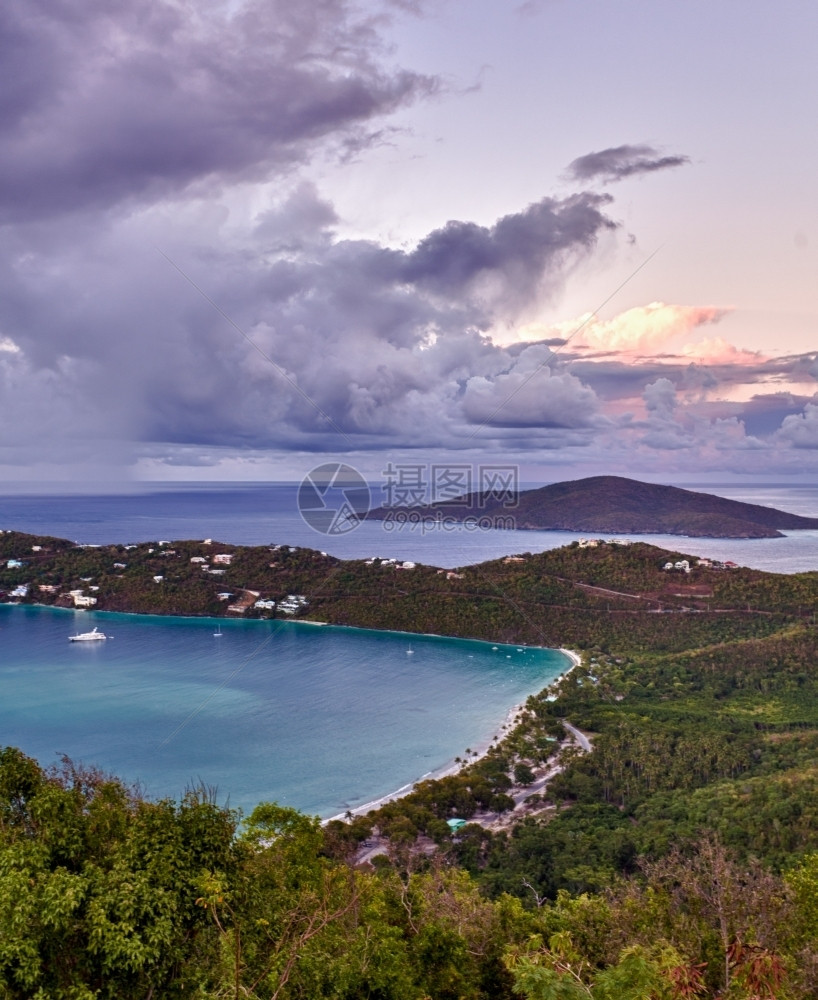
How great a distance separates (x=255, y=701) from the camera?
23906mm

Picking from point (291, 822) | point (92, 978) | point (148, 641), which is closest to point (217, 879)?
point (92, 978)

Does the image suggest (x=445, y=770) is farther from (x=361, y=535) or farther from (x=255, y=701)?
(x=361, y=535)

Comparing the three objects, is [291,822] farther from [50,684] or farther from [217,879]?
[50,684]

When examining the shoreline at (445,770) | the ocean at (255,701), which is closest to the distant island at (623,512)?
the ocean at (255,701)

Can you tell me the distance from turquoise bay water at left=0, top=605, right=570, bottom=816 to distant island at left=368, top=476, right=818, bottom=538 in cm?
3249

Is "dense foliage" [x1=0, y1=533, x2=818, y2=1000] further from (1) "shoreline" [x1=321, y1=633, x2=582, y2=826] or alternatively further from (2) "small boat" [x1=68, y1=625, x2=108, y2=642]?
(2) "small boat" [x1=68, y1=625, x2=108, y2=642]

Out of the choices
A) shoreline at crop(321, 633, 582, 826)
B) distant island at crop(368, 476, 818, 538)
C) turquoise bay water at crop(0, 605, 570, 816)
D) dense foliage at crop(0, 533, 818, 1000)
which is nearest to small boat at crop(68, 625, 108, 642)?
turquoise bay water at crop(0, 605, 570, 816)

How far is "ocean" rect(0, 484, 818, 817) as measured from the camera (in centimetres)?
1730

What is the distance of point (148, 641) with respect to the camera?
1248 inches

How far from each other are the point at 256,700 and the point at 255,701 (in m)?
0.13

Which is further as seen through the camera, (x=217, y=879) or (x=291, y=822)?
(x=291, y=822)

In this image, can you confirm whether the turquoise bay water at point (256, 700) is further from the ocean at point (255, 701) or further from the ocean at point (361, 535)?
the ocean at point (361, 535)

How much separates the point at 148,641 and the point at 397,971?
3035 centimetres

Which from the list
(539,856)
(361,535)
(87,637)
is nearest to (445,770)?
(539,856)
